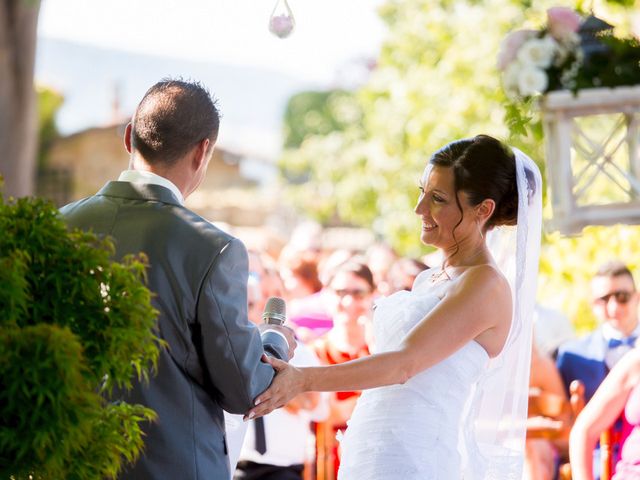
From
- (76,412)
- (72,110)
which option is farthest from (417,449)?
(72,110)

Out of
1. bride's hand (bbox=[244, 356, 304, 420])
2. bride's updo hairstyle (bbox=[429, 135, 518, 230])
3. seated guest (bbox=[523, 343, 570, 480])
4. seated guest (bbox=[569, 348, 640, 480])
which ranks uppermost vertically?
bride's updo hairstyle (bbox=[429, 135, 518, 230])

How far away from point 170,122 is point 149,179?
173mm

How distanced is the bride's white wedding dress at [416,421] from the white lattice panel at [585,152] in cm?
153

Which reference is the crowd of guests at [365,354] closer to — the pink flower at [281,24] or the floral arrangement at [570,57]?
the floral arrangement at [570,57]

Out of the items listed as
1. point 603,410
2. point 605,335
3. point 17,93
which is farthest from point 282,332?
point 17,93

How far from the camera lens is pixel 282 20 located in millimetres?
3771

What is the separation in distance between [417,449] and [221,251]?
3.22ft

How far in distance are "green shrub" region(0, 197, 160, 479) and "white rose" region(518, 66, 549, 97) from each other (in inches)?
108

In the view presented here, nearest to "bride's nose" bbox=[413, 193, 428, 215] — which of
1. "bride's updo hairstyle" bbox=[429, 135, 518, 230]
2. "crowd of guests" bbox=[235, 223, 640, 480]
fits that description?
"bride's updo hairstyle" bbox=[429, 135, 518, 230]

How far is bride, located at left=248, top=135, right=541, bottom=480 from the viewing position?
11.3 feet

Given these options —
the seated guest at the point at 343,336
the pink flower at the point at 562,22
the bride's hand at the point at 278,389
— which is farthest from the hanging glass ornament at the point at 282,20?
the seated guest at the point at 343,336

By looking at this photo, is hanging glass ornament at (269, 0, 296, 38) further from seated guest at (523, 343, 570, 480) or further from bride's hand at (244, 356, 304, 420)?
seated guest at (523, 343, 570, 480)

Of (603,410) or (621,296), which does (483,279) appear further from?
(621,296)

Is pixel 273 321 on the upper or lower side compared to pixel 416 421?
upper
